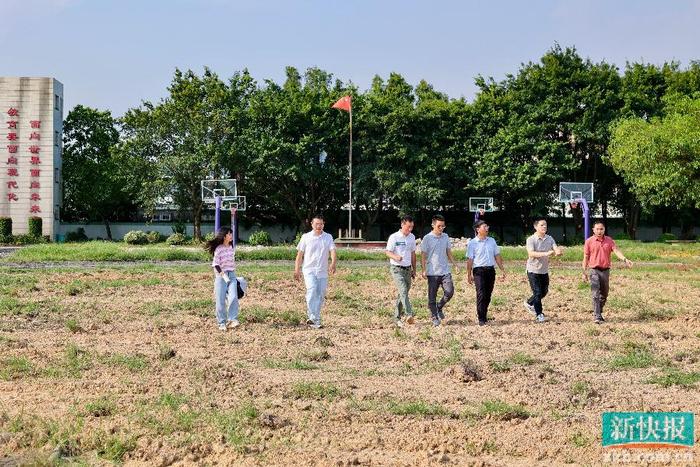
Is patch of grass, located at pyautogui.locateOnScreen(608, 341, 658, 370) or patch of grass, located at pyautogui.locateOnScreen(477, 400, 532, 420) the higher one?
patch of grass, located at pyautogui.locateOnScreen(608, 341, 658, 370)

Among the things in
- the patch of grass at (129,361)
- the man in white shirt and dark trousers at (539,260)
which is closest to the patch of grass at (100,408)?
the patch of grass at (129,361)

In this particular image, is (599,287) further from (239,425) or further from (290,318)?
(239,425)

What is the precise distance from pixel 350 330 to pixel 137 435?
558 centimetres

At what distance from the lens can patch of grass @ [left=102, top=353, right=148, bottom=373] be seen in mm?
8203

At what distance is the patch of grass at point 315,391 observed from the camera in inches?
276

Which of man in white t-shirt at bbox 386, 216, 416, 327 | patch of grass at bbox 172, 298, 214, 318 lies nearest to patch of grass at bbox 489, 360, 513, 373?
man in white t-shirt at bbox 386, 216, 416, 327

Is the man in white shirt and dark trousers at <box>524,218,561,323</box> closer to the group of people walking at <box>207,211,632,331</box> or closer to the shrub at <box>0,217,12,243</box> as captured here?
the group of people walking at <box>207,211,632,331</box>

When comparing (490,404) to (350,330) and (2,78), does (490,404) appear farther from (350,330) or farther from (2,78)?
(2,78)

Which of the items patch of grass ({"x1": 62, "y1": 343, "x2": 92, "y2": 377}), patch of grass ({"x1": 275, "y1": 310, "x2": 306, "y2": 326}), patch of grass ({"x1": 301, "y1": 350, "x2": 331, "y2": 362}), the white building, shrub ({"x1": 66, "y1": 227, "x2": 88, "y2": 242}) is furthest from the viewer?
shrub ({"x1": 66, "y1": 227, "x2": 88, "y2": 242})

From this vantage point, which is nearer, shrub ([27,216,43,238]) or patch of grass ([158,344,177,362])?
patch of grass ([158,344,177,362])

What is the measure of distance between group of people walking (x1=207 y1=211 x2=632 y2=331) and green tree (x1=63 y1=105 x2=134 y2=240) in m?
35.8

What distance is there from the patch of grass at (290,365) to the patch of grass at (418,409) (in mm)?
1834

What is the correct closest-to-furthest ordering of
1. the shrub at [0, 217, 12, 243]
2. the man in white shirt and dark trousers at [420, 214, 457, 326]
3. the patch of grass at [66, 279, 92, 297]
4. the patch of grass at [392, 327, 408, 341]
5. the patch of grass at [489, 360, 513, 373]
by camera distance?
the patch of grass at [489, 360, 513, 373], the patch of grass at [392, 327, 408, 341], the man in white shirt and dark trousers at [420, 214, 457, 326], the patch of grass at [66, 279, 92, 297], the shrub at [0, 217, 12, 243]

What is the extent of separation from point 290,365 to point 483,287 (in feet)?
13.4
